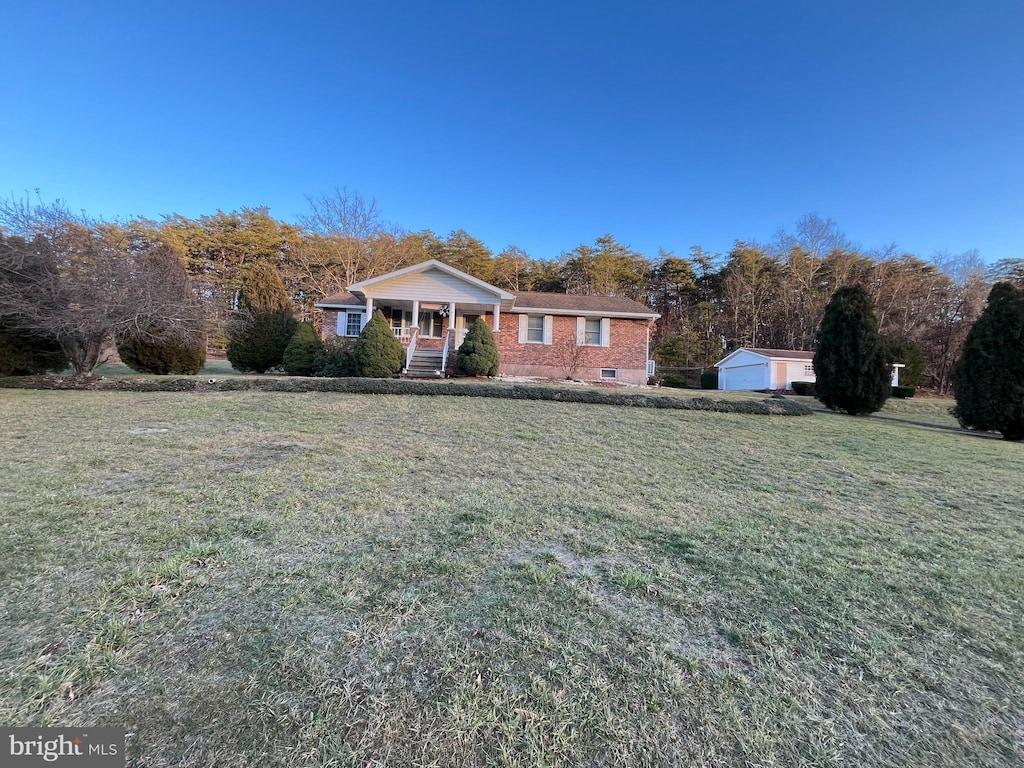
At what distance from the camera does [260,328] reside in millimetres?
14352

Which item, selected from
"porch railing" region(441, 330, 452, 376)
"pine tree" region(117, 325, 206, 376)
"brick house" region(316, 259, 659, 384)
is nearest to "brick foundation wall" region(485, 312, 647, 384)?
"brick house" region(316, 259, 659, 384)

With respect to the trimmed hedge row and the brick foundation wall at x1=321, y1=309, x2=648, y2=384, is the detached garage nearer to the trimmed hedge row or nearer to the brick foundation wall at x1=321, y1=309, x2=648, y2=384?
the brick foundation wall at x1=321, y1=309, x2=648, y2=384

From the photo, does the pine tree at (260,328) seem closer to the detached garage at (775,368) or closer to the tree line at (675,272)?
the tree line at (675,272)

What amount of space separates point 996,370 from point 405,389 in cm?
1409

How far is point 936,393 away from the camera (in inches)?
907

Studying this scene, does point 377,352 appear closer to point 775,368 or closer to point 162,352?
point 162,352

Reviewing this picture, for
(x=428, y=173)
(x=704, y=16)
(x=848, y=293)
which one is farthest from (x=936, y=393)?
(x=428, y=173)

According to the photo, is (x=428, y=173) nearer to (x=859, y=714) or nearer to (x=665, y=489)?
(x=665, y=489)

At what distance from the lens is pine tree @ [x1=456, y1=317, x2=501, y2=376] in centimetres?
1405

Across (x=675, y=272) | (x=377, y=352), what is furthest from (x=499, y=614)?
(x=675, y=272)

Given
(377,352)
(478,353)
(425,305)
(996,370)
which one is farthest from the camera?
(425,305)

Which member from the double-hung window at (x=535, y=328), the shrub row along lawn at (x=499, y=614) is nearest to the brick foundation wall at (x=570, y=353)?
the double-hung window at (x=535, y=328)

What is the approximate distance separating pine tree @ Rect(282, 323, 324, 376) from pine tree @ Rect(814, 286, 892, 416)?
1599 centimetres

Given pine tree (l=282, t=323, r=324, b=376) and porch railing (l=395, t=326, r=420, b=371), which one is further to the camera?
porch railing (l=395, t=326, r=420, b=371)
